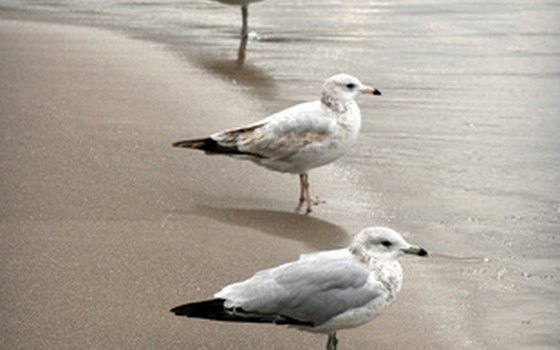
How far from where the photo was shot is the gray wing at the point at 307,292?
507 cm

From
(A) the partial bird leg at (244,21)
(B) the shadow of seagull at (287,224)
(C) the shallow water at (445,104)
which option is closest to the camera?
(C) the shallow water at (445,104)

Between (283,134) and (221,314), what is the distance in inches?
92.4

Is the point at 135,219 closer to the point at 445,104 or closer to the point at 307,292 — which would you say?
the point at 307,292

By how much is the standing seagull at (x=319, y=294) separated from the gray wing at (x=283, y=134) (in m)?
1.97

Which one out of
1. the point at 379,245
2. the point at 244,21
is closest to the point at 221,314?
the point at 379,245

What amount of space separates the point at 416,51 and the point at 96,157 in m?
3.97

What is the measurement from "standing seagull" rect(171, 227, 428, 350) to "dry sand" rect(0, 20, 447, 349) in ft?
1.05

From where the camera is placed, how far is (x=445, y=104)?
9.30 metres

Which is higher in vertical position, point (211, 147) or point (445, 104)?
point (211, 147)

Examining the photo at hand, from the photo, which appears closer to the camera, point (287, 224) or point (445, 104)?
point (287, 224)

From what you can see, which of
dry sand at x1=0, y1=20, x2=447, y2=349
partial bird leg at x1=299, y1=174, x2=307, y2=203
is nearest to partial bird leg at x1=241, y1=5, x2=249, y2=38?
dry sand at x1=0, y1=20, x2=447, y2=349

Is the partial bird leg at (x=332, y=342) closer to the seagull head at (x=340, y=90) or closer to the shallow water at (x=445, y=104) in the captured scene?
the shallow water at (x=445, y=104)

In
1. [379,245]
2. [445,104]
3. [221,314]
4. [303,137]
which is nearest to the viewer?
[221,314]

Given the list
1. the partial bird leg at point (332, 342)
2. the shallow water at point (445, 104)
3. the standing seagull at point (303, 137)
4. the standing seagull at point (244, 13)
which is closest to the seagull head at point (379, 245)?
the partial bird leg at point (332, 342)
